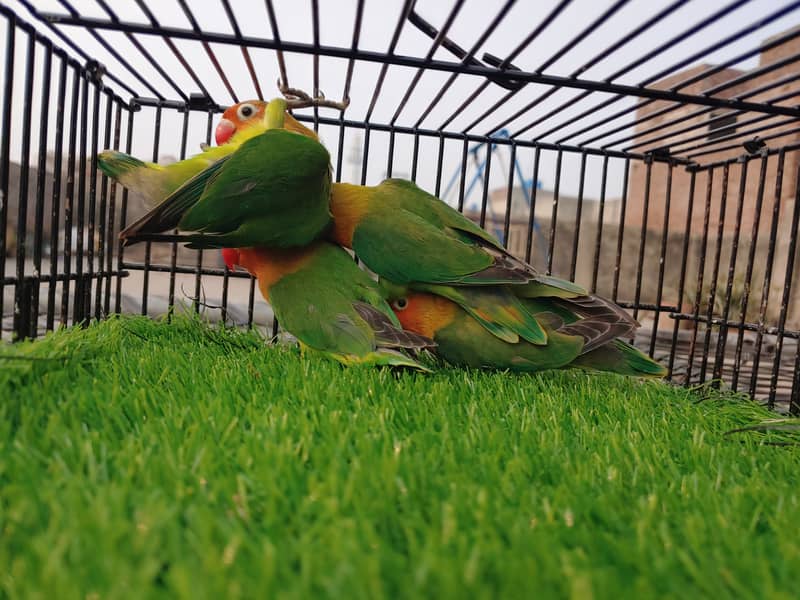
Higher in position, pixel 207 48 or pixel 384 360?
pixel 207 48

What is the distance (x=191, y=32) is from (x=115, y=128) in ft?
2.59

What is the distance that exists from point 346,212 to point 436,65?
1.46ft

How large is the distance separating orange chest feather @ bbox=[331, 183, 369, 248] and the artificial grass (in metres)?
0.47

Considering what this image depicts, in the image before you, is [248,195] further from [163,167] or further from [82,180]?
[82,180]

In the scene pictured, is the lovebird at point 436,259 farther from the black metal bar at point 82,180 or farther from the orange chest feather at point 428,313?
the black metal bar at point 82,180

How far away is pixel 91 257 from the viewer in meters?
1.63

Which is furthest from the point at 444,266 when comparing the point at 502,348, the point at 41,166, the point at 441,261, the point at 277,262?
the point at 41,166

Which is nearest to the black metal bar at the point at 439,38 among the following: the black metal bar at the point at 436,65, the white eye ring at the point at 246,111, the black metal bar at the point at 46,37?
the black metal bar at the point at 436,65

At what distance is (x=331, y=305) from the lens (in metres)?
1.37

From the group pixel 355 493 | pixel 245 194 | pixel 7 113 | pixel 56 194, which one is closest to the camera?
pixel 355 493

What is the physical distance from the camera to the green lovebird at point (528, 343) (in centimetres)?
143

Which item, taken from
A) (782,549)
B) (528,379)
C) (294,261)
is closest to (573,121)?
(528,379)

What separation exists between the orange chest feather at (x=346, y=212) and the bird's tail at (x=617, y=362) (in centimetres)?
73

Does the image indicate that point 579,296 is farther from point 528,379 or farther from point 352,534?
point 352,534
